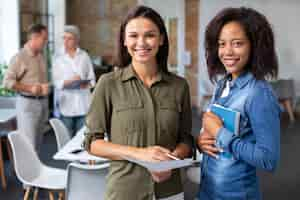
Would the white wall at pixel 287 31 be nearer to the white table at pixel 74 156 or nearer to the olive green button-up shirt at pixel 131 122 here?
the white table at pixel 74 156

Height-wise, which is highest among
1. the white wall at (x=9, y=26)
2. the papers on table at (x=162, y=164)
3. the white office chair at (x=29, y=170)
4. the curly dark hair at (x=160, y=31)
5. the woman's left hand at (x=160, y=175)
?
the white wall at (x=9, y=26)

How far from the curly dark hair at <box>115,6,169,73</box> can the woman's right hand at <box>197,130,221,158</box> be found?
11.4 inches

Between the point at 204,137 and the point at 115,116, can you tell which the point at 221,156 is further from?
the point at 115,116

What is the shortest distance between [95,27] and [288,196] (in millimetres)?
6565

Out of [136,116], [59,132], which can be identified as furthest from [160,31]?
[59,132]

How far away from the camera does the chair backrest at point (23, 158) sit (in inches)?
118

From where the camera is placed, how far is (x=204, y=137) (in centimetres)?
148

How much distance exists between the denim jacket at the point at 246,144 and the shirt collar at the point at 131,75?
213 mm

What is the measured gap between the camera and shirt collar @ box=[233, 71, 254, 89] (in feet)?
4.51

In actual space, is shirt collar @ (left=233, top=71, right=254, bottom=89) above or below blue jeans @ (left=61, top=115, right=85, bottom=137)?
above

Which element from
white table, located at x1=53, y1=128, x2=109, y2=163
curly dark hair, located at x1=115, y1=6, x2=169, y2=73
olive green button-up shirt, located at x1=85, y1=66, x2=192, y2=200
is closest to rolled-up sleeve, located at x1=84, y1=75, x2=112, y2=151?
olive green button-up shirt, located at x1=85, y1=66, x2=192, y2=200

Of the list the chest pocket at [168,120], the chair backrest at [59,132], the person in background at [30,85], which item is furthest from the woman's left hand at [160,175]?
the person in background at [30,85]

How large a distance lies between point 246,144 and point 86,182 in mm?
1421

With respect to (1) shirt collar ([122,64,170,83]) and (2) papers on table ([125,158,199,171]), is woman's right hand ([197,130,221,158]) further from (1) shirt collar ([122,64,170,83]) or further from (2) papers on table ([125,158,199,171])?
(1) shirt collar ([122,64,170,83])
